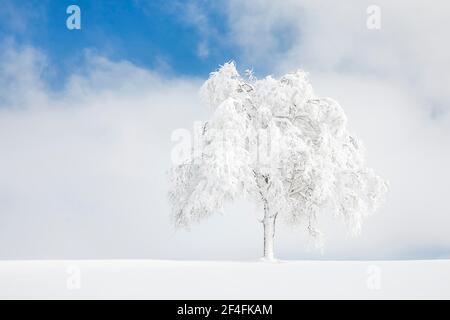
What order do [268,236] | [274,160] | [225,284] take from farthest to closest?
[268,236] < [274,160] < [225,284]

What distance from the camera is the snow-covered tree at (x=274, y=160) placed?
22.6 m

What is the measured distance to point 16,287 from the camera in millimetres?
14078

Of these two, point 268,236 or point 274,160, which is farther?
point 268,236

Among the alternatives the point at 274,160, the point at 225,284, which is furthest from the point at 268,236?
the point at 225,284

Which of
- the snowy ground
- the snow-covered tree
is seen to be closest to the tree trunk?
the snow-covered tree

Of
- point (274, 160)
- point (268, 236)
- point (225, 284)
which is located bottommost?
point (225, 284)

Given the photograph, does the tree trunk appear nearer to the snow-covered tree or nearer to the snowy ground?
the snow-covered tree

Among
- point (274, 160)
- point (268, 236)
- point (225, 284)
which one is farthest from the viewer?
point (268, 236)

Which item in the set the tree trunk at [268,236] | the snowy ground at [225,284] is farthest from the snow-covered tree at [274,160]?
the snowy ground at [225,284]

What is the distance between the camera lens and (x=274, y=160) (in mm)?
22844

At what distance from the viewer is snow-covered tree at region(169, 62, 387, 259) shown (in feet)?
74.0

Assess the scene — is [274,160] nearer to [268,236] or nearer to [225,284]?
[268,236]
